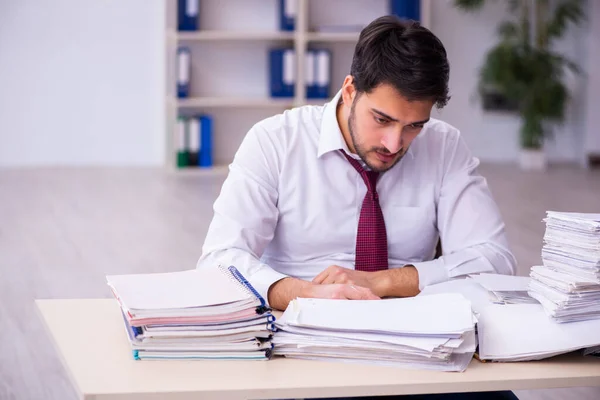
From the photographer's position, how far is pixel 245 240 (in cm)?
186

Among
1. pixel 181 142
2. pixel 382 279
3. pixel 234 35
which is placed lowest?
pixel 181 142

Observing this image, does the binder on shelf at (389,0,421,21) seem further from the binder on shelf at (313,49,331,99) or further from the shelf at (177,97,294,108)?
the shelf at (177,97,294,108)

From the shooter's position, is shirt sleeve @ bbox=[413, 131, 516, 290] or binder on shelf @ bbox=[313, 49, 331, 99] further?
binder on shelf @ bbox=[313, 49, 331, 99]

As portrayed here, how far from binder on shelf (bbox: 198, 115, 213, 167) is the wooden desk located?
5.73m

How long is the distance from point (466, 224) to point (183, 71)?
5.32 metres

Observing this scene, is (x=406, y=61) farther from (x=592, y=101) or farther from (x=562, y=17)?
(x=592, y=101)

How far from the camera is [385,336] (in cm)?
129

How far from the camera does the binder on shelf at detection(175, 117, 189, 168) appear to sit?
277 inches

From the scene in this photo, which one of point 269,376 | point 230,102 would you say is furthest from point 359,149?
point 230,102

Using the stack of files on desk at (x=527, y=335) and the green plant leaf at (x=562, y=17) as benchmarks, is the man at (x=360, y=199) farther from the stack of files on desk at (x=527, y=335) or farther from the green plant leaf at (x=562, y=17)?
the green plant leaf at (x=562, y=17)

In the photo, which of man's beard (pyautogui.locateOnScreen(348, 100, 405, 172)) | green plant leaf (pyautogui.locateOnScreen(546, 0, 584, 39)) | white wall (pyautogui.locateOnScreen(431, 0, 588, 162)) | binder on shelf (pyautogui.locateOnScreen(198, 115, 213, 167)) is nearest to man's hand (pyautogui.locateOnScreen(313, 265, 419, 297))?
man's beard (pyautogui.locateOnScreen(348, 100, 405, 172))

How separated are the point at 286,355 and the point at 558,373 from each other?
0.39 meters

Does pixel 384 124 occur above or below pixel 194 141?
above

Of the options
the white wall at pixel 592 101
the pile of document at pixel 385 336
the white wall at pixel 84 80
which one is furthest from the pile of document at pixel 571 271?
the white wall at pixel 592 101
